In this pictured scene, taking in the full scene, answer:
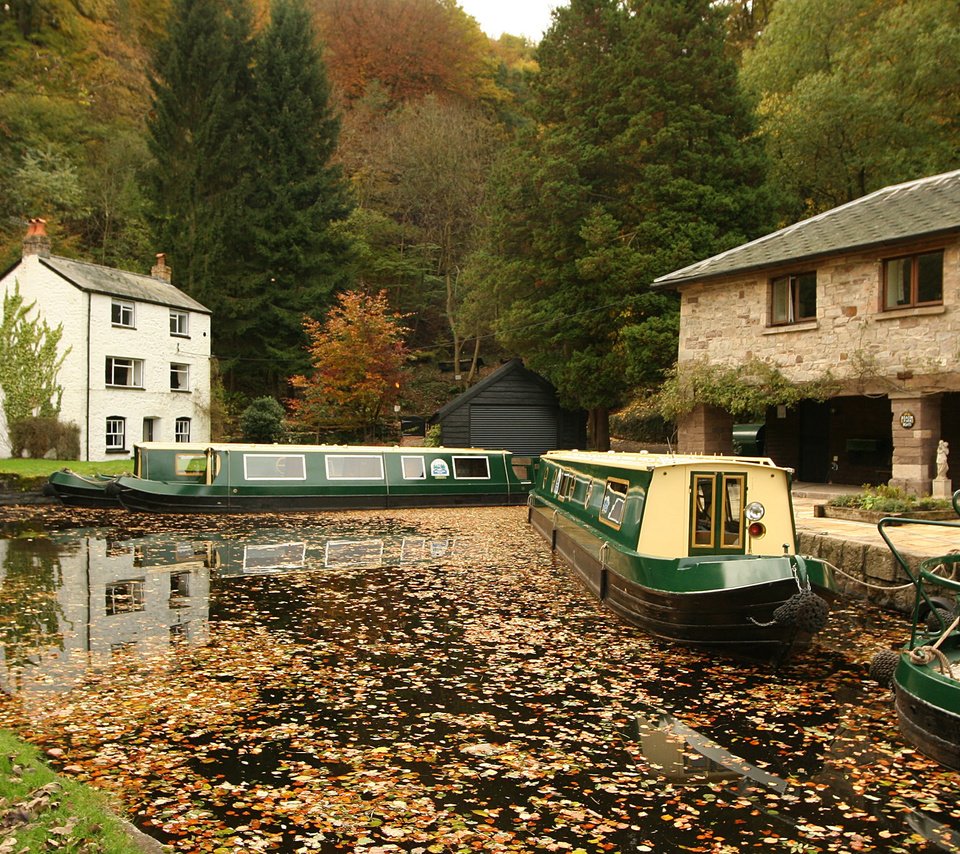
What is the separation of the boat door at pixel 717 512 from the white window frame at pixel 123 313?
27.1 metres

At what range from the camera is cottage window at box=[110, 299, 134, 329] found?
30.8 metres

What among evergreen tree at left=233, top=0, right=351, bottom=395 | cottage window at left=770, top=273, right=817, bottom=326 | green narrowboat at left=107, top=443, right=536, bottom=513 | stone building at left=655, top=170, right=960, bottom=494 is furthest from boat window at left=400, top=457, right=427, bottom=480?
evergreen tree at left=233, top=0, right=351, bottom=395

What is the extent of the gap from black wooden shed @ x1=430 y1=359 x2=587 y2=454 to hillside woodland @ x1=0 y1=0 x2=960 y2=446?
49.2 inches

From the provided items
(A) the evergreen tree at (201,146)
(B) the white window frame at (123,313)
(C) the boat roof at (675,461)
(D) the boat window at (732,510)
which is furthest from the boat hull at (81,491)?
(A) the evergreen tree at (201,146)

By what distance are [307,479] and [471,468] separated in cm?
455

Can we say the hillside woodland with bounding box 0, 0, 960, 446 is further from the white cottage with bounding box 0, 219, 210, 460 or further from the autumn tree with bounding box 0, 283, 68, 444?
the autumn tree with bounding box 0, 283, 68, 444

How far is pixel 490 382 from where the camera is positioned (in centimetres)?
2981

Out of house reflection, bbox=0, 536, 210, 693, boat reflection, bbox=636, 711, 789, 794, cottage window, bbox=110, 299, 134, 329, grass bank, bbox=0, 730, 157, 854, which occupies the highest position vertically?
cottage window, bbox=110, 299, 134, 329

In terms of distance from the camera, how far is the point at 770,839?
183 inches

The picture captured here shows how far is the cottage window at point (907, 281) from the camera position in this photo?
56.1 ft

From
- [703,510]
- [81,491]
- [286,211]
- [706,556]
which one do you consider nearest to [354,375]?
[81,491]

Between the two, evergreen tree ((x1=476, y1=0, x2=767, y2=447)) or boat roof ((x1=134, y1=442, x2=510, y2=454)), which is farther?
evergreen tree ((x1=476, y1=0, x2=767, y2=447))

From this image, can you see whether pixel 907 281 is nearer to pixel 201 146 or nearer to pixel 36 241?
pixel 36 241

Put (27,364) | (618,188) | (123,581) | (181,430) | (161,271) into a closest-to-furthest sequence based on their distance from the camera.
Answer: (123,581) < (618,188) < (27,364) < (181,430) < (161,271)
